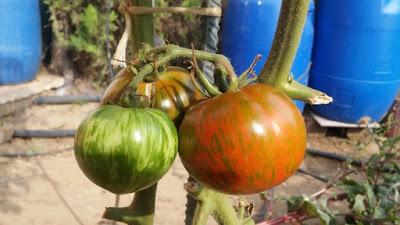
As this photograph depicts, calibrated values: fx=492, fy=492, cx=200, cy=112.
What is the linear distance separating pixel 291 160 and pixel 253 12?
2.91 m

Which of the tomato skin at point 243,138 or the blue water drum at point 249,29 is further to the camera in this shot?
the blue water drum at point 249,29

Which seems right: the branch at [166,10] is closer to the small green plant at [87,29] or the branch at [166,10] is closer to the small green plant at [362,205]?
the small green plant at [362,205]

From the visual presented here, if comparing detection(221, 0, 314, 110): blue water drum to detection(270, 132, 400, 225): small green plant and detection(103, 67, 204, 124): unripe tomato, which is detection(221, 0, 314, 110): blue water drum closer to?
detection(270, 132, 400, 225): small green plant

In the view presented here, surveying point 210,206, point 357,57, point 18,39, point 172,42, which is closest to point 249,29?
point 172,42

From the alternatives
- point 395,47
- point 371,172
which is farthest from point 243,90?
point 395,47

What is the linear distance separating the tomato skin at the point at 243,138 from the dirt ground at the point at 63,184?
6.42 feet

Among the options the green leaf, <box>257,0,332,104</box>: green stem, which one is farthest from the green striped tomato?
the green leaf

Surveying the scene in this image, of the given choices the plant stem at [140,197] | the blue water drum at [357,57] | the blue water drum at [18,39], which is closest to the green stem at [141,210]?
the plant stem at [140,197]

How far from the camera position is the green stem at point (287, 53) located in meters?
0.56

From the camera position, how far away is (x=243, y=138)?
0.54m

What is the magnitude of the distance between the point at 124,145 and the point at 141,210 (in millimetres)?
214

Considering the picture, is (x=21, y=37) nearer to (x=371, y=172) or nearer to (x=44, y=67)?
(x=44, y=67)

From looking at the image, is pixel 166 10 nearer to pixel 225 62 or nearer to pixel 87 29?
pixel 225 62

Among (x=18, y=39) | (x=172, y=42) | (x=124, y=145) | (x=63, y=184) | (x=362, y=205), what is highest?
(x=124, y=145)
